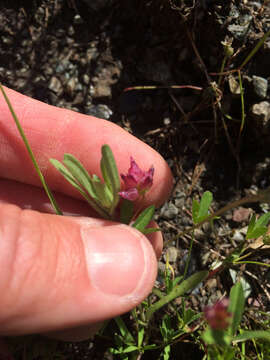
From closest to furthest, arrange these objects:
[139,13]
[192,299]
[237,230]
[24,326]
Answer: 1. [24,326]
2. [192,299]
3. [237,230]
4. [139,13]

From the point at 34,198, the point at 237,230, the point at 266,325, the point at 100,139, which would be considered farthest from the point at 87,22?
the point at 266,325

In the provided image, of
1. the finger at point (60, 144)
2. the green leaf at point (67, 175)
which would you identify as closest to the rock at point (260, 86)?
the finger at point (60, 144)

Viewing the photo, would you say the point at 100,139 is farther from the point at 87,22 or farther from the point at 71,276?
the point at 87,22

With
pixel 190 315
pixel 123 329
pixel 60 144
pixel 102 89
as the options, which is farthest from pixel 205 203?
pixel 102 89

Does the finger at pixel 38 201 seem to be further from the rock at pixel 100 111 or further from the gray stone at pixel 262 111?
the gray stone at pixel 262 111

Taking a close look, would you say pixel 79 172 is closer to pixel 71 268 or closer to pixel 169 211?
pixel 71 268

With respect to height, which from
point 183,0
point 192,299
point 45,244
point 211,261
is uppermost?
point 183,0

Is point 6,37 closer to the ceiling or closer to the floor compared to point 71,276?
closer to the ceiling
